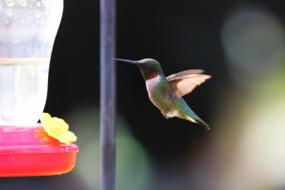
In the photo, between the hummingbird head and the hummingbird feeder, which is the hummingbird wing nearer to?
the hummingbird head

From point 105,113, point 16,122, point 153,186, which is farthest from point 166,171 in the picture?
point 105,113

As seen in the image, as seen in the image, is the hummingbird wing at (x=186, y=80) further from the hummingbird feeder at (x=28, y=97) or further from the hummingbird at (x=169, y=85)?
the hummingbird feeder at (x=28, y=97)

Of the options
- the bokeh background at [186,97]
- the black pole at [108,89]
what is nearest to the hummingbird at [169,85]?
the black pole at [108,89]

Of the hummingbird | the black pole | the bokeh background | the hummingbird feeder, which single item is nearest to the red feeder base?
the hummingbird feeder

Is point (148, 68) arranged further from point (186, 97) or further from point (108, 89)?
point (186, 97)

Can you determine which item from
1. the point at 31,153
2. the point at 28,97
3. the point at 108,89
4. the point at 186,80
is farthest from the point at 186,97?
the point at 108,89

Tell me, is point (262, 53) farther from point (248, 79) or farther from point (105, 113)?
point (105, 113)

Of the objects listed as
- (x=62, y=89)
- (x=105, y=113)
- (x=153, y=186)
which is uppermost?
(x=105, y=113)
